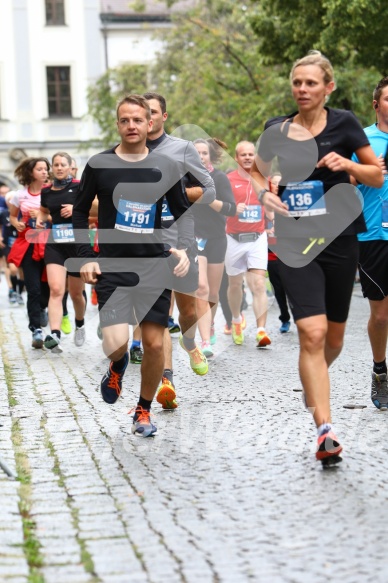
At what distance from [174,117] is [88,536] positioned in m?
27.8

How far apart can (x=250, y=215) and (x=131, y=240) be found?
5.84 meters

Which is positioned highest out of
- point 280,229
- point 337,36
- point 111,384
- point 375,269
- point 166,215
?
point 337,36

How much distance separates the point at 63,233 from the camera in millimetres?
12141

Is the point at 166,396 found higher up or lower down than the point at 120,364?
lower down

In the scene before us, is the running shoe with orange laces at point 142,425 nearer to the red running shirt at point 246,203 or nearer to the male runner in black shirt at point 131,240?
the male runner in black shirt at point 131,240

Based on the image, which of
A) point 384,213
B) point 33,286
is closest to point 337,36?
point 33,286

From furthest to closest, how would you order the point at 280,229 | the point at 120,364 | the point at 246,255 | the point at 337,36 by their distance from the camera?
the point at 337,36
the point at 246,255
the point at 120,364
the point at 280,229

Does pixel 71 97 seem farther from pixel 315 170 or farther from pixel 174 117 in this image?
pixel 315 170

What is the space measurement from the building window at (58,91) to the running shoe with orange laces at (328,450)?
39964 mm

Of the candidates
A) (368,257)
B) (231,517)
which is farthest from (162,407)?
(231,517)

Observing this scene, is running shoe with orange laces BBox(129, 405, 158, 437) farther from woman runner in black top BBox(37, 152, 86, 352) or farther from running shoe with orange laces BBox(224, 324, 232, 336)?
running shoe with orange laces BBox(224, 324, 232, 336)

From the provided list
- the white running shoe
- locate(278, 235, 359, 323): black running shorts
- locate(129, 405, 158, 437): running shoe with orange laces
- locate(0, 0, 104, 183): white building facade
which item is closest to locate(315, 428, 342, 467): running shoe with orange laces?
locate(278, 235, 359, 323): black running shorts

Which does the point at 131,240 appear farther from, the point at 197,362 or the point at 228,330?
the point at 228,330

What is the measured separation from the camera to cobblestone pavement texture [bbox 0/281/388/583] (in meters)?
4.34
